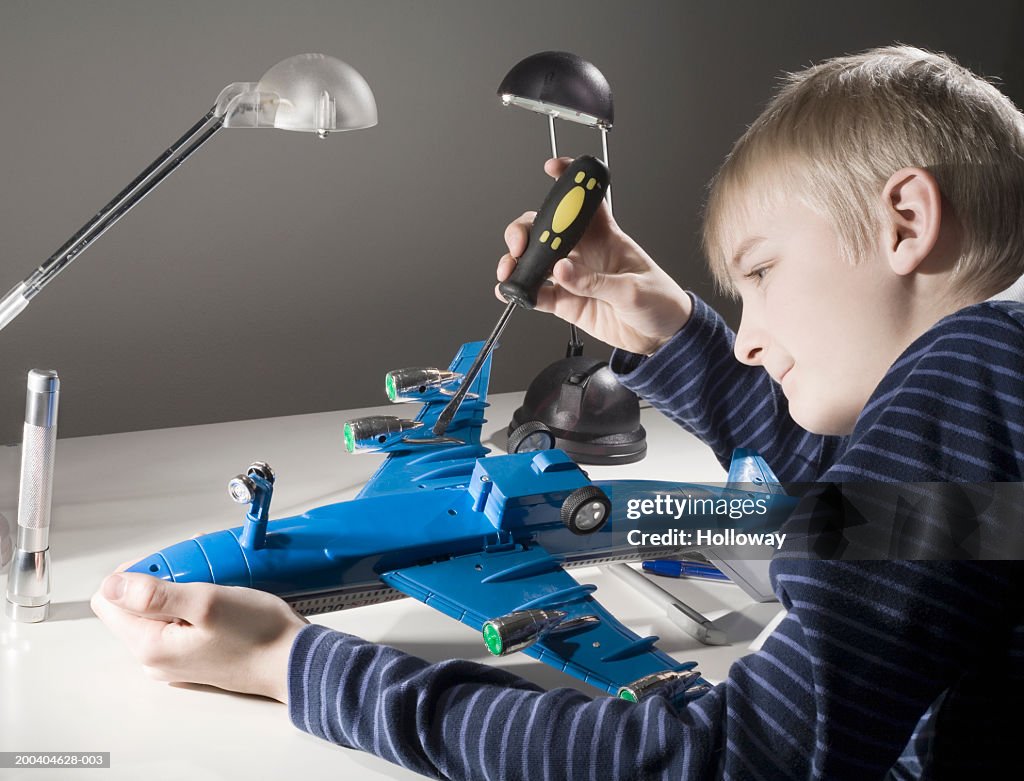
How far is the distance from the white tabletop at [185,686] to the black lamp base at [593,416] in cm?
3

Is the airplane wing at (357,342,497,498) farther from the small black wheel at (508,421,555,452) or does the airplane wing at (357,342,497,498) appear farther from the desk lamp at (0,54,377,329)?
the desk lamp at (0,54,377,329)

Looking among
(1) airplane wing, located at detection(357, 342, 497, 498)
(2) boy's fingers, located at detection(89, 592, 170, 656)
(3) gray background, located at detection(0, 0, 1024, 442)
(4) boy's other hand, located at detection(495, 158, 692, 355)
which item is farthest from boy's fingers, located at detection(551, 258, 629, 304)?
(3) gray background, located at detection(0, 0, 1024, 442)

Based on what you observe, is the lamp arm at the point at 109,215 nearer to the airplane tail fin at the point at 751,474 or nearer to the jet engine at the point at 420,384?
the jet engine at the point at 420,384

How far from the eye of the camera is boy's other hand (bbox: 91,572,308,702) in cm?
69

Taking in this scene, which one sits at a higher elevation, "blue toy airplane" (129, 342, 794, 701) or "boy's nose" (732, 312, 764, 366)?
"boy's nose" (732, 312, 764, 366)

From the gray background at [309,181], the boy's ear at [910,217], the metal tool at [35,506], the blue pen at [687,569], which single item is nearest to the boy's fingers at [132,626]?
the metal tool at [35,506]

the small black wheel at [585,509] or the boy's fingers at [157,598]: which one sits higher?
the small black wheel at [585,509]

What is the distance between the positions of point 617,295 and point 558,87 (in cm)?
20

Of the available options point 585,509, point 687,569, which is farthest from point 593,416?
point 585,509

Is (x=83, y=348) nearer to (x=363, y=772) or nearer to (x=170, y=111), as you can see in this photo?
(x=170, y=111)

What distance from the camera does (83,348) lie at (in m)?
1.67

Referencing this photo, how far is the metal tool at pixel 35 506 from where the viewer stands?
2.59ft

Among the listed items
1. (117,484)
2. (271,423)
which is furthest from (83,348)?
(117,484)

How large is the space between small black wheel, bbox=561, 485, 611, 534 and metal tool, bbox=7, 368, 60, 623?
0.40 m
